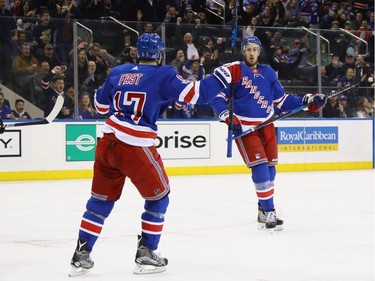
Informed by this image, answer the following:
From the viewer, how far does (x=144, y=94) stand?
4371mm

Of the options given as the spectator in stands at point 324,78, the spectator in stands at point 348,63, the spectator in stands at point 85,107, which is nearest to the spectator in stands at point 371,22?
the spectator in stands at point 348,63

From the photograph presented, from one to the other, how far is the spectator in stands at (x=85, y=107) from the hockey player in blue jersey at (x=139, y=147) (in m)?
6.31

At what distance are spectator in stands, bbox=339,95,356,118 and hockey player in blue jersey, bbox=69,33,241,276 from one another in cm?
809

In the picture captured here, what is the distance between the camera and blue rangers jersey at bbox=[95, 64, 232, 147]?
4.32 metres

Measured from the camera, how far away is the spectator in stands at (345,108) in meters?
12.4

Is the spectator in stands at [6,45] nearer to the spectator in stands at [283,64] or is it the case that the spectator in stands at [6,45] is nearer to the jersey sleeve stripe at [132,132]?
the spectator in stands at [283,64]

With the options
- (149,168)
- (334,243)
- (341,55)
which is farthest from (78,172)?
(149,168)

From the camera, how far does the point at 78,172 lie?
1075cm

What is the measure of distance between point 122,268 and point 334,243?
1.52 meters

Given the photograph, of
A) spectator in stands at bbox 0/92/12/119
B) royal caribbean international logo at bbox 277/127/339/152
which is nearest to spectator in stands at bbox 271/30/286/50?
royal caribbean international logo at bbox 277/127/339/152

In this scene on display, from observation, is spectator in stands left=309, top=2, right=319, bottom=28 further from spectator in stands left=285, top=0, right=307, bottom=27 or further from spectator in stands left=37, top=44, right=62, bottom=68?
spectator in stands left=37, top=44, right=62, bottom=68

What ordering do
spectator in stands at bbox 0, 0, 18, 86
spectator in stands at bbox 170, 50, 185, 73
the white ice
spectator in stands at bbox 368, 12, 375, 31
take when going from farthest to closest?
1. spectator in stands at bbox 368, 12, 375, 31
2. spectator in stands at bbox 170, 50, 185, 73
3. spectator in stands at bbox 0, 0, 18, 86
4. the white ice

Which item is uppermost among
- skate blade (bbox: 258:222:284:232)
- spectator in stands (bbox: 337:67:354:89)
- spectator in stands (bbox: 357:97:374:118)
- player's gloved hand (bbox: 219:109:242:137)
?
player's gloved hand (bbox: 219:109:242:137)

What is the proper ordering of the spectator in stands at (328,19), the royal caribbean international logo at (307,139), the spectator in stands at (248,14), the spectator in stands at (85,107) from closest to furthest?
the spectator in stands at (85,107), the royal caribbean international logo at (307,139), the spectator in stands at (248,14), the spectator in stands at (328,19)
